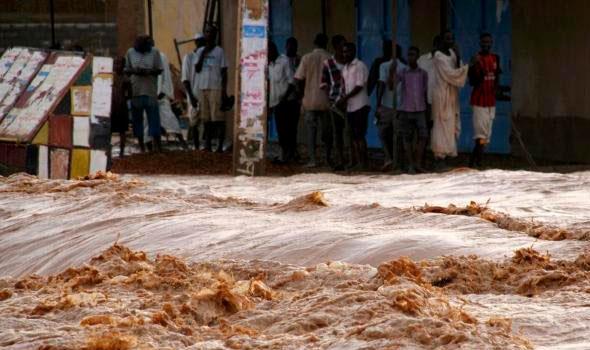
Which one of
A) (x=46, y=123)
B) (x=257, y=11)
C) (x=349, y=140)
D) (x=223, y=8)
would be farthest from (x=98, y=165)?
(x=223, y=8)

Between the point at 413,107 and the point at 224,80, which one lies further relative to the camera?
the point at 224,80

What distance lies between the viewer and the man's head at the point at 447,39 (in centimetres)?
1567

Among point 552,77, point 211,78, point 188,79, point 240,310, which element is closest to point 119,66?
point 188,79

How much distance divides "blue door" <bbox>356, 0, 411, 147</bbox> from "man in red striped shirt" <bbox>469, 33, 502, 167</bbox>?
296 centimetres

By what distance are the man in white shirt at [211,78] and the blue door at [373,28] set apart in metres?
1.92

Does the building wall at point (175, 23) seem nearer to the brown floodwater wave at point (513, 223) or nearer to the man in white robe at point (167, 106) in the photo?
the man in white robe at point (167, 106)

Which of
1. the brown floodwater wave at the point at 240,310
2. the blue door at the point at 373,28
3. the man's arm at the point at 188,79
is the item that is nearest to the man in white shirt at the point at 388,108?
the blue door at the point at 373,28

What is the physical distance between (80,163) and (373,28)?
635cm

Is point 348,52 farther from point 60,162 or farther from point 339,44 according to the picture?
point 60,162

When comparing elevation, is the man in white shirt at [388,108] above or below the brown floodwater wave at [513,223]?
above

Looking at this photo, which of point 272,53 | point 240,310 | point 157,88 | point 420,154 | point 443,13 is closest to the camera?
point 240,310

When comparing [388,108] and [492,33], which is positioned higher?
[492,33]

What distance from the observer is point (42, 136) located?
13727 millimetres

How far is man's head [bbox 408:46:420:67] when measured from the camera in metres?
15.5
